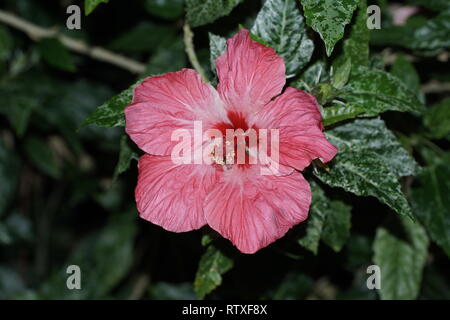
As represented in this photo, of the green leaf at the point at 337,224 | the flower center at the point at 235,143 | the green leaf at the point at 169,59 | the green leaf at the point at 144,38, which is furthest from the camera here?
the green leaf at the point at 144,38

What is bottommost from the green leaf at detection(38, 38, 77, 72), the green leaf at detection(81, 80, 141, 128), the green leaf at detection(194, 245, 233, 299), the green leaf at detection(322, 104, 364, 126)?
the green leaf at detection(194, 245, 233, 299)

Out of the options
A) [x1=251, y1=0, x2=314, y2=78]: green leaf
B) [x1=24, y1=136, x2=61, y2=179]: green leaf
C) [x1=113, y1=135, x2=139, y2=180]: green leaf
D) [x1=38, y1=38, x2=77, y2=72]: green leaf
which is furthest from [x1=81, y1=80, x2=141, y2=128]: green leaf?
[x1=24, y1=136, x2=61, y2=179]: green leaf

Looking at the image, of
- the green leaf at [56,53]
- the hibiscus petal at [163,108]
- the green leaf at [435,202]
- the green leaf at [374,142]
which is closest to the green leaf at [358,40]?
the green leaf at [374,142]

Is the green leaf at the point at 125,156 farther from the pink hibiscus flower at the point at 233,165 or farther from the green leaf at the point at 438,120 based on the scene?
the green leaf at the point at 438,120

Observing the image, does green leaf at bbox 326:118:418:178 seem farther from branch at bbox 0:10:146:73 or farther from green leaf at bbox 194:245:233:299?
branch at bbox 0:10:146:73

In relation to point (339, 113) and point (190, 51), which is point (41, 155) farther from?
point (339, 113)

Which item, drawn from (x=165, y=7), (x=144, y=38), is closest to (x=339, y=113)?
(x=165, y=7)
